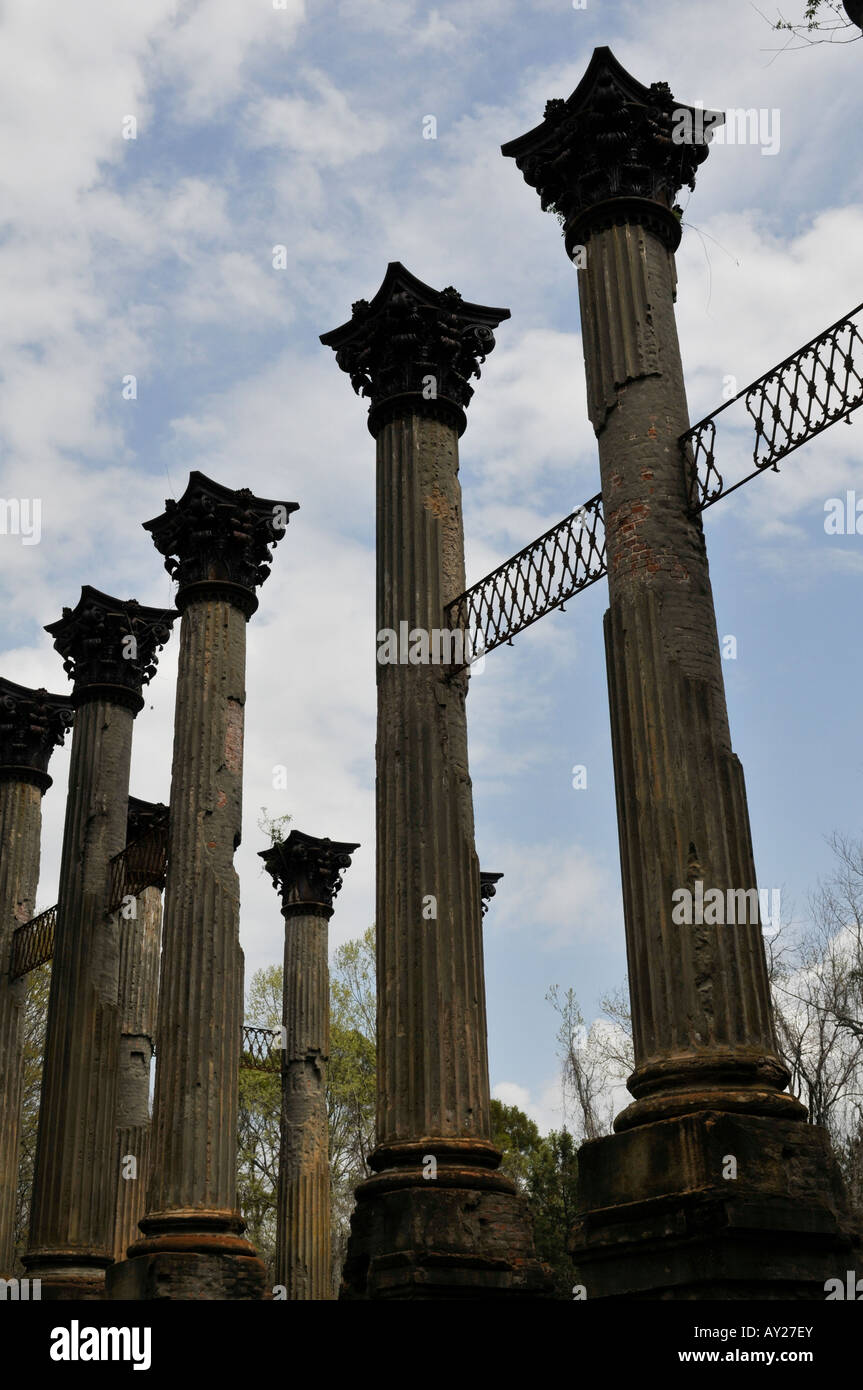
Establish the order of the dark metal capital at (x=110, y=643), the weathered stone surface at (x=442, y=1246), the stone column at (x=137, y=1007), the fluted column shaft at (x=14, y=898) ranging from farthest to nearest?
→ the fluted column shaft at (x=14, y=898) → the dark metal capital at (x=110, y=643) → the stone column at (x=137, y=1007) → the weathered stone surface at (x=442, y=1246)

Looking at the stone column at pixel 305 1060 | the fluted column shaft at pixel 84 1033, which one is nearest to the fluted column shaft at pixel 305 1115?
Answer: the stone column at pixel 305 1060

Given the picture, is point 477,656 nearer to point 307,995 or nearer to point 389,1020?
point 389,1020

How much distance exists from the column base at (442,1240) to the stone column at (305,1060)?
35.9 ft

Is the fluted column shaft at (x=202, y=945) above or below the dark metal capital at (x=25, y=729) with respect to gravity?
below

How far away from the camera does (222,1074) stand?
1458 centimetres

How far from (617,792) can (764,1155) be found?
263cm

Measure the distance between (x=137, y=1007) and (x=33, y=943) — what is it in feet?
8.87

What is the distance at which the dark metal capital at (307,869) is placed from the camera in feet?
80.1

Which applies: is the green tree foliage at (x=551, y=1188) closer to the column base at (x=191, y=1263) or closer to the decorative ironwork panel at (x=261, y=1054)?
the decorative ironwork panel at (x=261, y=1054)

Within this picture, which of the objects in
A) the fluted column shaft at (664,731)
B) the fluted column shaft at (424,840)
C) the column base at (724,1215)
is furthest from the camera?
the fluted column shaft at (424,840)

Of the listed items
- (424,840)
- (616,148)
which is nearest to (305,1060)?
(424,840)

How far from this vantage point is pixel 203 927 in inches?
593

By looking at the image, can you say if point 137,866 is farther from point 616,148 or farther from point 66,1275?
point 616,148
